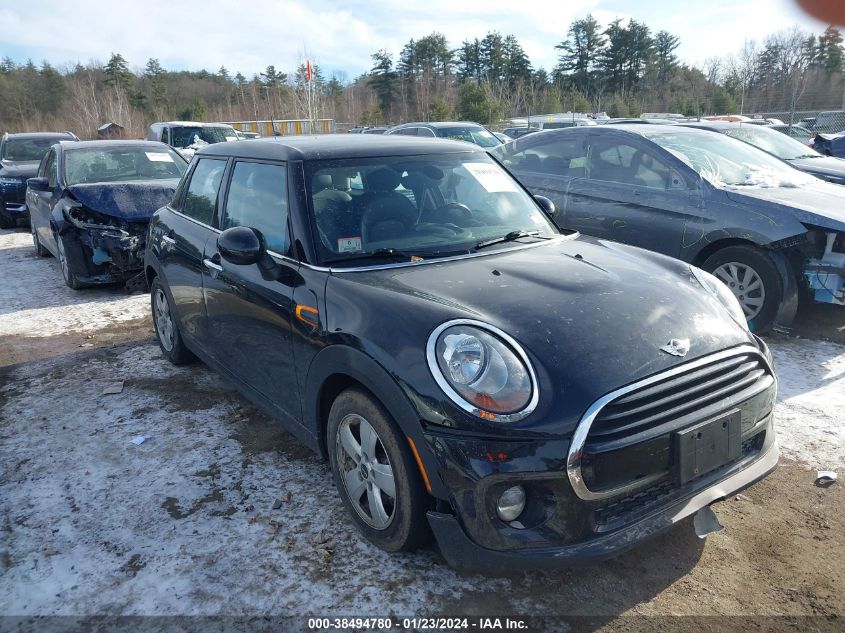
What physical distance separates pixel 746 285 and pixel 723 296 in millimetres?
2632

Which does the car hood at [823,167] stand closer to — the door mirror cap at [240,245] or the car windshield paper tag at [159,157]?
the door mirror cap at [240,245]

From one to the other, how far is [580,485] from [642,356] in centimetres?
56

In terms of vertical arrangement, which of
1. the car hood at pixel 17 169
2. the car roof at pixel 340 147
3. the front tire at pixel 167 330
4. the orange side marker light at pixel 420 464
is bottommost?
the front tire at pixel 167 330

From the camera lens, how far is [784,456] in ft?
12.0

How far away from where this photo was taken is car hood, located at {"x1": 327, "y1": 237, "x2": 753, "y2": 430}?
239 centimetres

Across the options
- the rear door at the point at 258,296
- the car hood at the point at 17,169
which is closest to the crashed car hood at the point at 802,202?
the rear door at the point at 258,296

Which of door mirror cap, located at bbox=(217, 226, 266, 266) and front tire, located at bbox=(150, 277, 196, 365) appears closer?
door mirror cap, located at bbox=(217, 226, 266, 266)

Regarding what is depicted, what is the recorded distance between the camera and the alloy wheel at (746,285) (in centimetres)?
541

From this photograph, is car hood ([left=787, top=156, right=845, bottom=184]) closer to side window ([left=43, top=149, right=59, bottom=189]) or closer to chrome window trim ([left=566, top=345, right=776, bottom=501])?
chrome window trim ([left=566, top=345, right=776, bottom=501])

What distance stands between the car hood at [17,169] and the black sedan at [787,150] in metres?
12.4

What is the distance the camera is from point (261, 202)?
Result: 366 centimetres

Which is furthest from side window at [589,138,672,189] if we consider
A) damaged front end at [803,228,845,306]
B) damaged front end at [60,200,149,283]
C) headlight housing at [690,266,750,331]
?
damaged front end at [60,200,149,283]

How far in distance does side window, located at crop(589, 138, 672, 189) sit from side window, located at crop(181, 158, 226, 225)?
3.90 metres

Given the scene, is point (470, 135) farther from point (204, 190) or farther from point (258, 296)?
point (258, 296)
